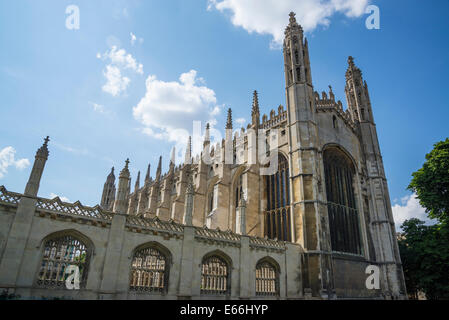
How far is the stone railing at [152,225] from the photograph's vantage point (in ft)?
43.2

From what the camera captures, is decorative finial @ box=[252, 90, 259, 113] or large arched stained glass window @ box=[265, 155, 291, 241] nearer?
large arched stained glass window @ box=[265, 155, 291, 241]

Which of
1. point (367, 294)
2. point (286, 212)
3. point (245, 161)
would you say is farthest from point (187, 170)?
point (367, 294)

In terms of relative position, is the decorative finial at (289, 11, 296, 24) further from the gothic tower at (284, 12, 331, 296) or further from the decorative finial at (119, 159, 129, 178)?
the decorative finial at (119, 159, 129, 178)

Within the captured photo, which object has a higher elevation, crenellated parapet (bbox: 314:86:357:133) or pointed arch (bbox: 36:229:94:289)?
crenellated parapet (bbox: 314:86:357:133)

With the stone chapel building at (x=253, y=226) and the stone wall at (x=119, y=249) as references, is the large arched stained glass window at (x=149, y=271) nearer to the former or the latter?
the stone chapel building at (x=253, y=226)

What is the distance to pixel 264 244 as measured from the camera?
17.8m

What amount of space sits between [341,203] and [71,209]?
2008 cm

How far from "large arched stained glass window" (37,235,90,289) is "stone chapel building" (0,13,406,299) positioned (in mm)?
36

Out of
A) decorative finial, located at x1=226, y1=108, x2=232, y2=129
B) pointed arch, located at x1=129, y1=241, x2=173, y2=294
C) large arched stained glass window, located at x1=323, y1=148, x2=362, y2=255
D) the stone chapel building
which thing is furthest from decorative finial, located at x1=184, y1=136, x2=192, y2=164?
pointed arch, located at x1=129, y1=241, x2=173, y2=294

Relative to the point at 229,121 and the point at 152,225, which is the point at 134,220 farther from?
the point at 229,121

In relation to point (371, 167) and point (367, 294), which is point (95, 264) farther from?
point (371, 167)

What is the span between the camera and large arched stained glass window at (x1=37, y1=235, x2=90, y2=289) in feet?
35.6

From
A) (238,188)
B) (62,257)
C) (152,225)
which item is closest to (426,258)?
(238,188)

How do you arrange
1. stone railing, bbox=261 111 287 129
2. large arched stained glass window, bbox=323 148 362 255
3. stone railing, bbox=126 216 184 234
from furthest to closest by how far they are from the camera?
1. stone railing, bbox=261 111 287 129
2. large arched stained glass window, bbox=323 148 362 255
3. stone railing, bbox=126 216 184 234
